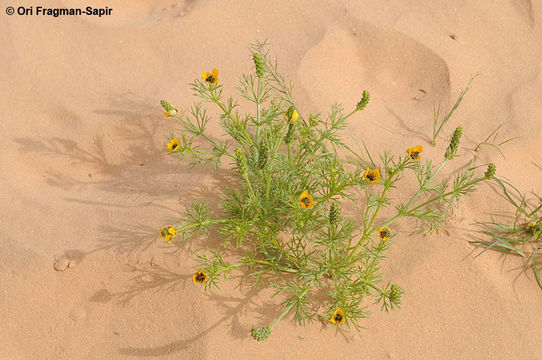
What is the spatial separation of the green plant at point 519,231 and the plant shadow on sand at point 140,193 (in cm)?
118

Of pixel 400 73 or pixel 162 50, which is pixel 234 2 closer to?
pixel 162 50

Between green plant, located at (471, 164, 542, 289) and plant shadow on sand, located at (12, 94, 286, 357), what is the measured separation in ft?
3.87

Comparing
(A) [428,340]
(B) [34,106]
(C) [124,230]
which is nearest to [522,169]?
(A) [428,340]

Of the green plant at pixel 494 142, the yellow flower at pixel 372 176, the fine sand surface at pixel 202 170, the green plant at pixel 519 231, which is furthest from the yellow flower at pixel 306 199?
the green plant at pixel 494 142

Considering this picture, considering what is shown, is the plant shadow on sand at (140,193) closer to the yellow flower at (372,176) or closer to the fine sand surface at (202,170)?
the fine sand surface at (202,170)

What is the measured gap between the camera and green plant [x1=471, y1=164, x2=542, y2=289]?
2053mm

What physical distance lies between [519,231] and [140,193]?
202 cm

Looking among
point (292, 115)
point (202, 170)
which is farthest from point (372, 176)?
point (202, 170)

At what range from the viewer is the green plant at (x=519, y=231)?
2053mm

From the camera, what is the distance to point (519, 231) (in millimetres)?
2141

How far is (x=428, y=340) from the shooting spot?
190cm

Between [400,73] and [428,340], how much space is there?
69.7 inches

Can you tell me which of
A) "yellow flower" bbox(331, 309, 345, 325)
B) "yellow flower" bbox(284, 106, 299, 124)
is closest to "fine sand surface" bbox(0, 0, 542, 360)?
"yellow flower" bbox(331, 309, 345, 325)

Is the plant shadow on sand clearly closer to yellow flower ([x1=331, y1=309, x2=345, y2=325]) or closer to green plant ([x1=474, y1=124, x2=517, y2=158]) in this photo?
yellow flower ([x1=331, y1=309, x2=345, y2=325])
